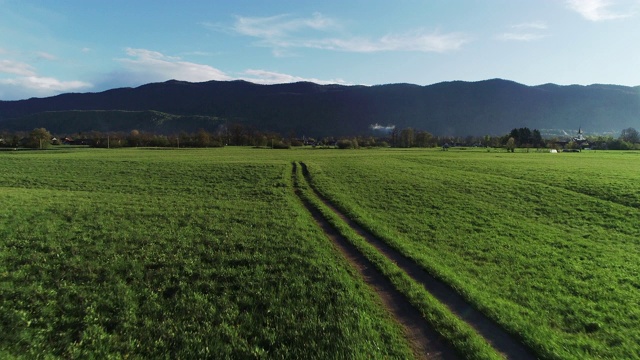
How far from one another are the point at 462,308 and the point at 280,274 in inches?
229

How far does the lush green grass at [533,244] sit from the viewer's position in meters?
9.49

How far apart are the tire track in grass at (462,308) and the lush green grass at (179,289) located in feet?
7.04

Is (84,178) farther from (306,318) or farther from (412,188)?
(306,318)

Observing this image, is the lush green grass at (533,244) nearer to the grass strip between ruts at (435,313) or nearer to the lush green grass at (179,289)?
the grass strip between ruts at (435,313)

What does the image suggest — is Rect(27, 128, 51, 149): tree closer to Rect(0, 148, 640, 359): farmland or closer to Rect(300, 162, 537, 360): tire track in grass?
Rect(0, 148, 640, 359): farmland

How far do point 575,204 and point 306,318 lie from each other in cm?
2466

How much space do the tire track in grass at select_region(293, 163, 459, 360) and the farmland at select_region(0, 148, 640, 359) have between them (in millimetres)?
340

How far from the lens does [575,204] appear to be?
83.0ft

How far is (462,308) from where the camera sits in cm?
1012

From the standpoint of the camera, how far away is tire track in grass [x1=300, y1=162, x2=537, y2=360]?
842cm

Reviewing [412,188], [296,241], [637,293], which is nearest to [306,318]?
[296,241]

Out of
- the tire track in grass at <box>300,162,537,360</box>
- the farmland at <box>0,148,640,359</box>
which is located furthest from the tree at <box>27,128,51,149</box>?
the tire track in grass at <box>300,162,537,360</box>

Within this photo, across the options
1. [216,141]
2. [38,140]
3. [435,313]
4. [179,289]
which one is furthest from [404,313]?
[216,141]

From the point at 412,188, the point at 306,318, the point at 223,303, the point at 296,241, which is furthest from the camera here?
the point at 412,188
